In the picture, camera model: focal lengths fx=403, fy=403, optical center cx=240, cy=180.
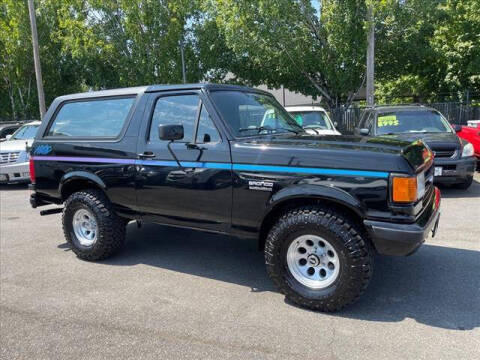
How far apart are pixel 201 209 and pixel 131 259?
1.52 metres

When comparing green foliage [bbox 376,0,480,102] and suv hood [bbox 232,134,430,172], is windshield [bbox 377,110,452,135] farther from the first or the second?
green foliage [bbox 376,0,480,102]

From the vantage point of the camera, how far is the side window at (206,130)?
12.8ft

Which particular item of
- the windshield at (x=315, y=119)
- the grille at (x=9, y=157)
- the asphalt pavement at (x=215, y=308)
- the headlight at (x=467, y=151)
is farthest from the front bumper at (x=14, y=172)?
the headlight at (x=467, y=151)

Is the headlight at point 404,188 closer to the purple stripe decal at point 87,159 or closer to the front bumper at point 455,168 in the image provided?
the purple stripe decal at point 87,159

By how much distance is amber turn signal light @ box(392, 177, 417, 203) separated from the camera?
123 inches

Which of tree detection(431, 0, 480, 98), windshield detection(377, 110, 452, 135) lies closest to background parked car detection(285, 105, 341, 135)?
windshield detection(377, 110, 452, 135)

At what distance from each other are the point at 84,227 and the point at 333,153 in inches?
129

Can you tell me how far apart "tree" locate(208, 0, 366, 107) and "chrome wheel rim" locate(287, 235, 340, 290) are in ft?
38.4

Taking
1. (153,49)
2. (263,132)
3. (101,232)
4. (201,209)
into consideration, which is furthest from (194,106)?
(153,49)

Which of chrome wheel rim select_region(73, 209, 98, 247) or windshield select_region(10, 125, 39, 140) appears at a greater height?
windshield select_region(10, 125, 39, 140)

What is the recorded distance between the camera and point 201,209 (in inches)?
156

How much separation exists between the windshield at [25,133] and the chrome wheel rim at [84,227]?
299 inches

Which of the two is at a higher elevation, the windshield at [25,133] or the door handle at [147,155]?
the windshield at [25,133]

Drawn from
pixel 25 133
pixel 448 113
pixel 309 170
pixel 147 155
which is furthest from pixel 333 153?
pixel 448 113
